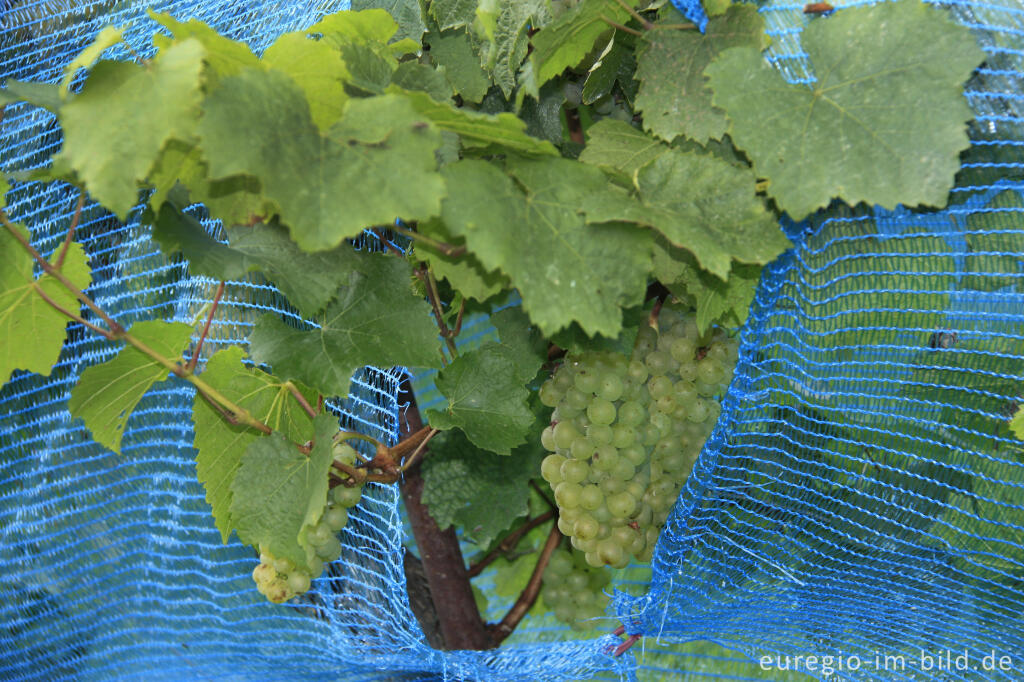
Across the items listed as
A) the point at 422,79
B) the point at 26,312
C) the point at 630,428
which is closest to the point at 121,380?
the point at 26,312

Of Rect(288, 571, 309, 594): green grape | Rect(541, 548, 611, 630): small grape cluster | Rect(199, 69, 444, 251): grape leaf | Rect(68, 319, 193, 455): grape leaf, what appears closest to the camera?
Rect(199, 69, 444, 251): grape leaf

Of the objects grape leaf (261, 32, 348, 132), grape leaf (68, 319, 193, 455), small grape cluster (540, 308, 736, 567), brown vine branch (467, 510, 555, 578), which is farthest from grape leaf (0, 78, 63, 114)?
brown vine branch (467, 510, 555, 578)

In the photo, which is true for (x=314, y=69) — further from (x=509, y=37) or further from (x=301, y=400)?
(x=301, y=400)

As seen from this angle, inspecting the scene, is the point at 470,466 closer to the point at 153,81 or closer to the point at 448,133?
the point at 448,133

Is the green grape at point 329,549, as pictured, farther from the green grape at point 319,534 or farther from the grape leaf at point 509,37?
the grape leaf at point 509,37

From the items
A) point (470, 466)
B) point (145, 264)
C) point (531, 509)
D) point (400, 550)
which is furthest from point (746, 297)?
point (145, 264)

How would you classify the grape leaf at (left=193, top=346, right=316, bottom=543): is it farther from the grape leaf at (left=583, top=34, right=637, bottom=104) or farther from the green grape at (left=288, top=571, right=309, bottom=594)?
the grape leaf at (left=583, top=34, right=637, bottom=104)
